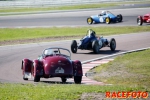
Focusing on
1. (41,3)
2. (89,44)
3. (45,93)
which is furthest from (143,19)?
(45,93)

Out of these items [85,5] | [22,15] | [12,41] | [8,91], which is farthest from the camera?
[85,5]

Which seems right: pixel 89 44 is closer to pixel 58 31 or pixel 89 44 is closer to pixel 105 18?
pixel 58 31

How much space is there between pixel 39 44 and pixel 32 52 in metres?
3.78

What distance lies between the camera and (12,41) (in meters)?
32.7

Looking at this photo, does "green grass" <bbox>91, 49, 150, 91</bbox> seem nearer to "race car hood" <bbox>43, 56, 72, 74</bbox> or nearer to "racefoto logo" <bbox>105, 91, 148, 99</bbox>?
"race car hood" <bbox>43, 56, 72, 74</bbox>

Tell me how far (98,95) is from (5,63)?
11.4 meters

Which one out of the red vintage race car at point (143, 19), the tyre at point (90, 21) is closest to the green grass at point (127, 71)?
the red vintage race car at point (143, 19)

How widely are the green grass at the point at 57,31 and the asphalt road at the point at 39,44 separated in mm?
2793

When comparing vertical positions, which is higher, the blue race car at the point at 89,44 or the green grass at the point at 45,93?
the green grass at the point at 45,93

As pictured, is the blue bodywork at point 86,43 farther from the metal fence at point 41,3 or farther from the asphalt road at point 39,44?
the metal fence at point 41,3

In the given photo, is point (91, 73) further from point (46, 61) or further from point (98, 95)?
point (98, 95)

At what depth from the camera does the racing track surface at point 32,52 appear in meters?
20.2

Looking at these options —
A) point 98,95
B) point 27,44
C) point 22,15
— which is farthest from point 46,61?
point 22,15

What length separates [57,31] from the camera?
39.3m
